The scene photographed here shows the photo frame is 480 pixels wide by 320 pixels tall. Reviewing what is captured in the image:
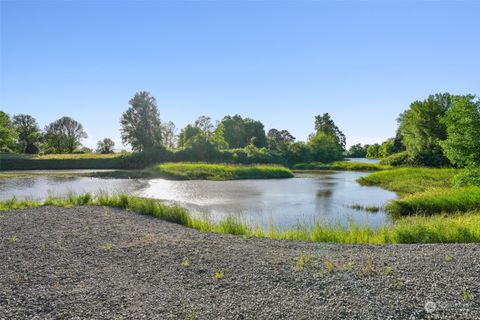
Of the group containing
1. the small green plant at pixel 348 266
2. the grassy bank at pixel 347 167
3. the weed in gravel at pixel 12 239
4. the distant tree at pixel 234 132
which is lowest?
the grassy bank at pixel 347 167

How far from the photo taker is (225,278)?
7.75 meters

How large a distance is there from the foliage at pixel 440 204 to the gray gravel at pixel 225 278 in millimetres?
8893

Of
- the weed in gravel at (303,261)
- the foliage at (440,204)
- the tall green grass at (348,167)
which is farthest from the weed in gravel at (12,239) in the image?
the tall green grass at (348,167)

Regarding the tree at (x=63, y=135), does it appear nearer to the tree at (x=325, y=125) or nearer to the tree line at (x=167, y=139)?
the tree line at (x=167, y=139)

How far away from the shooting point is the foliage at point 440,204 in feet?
57.9

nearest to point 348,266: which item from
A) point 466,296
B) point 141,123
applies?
point 466,296

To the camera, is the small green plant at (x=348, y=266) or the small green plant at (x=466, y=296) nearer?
the small green plant at (x=466, y=296)

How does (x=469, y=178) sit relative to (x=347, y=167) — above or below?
above

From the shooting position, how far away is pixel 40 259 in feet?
29.8

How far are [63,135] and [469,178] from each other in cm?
9351

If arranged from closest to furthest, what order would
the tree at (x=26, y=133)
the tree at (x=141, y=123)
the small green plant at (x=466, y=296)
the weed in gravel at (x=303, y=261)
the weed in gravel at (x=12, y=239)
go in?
the small green plant at (x=466, y=296)
the weed in gravel at (x=303, y=261)
the weed in gravel at (x=12, y=239)
the tree at (x=141, y=123)
the tree at (x=26, y=133)

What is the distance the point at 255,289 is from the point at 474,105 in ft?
70.4

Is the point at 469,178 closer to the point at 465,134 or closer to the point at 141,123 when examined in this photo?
the point at 465,134

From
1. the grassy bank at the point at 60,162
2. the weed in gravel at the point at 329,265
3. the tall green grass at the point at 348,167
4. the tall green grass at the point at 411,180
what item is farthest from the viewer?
the tall green grass at the point at 348,167
